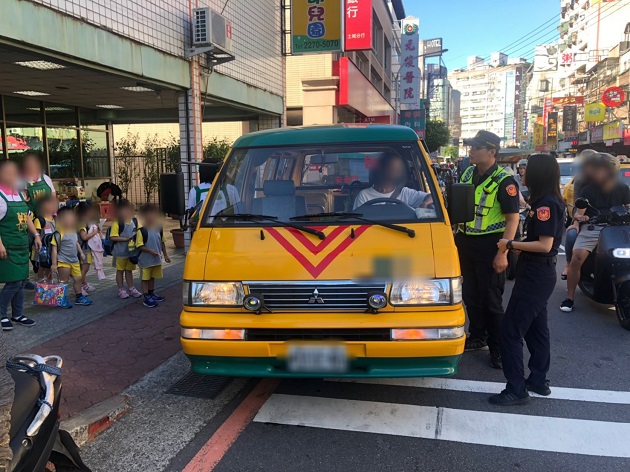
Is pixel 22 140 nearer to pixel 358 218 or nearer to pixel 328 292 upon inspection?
pixel 358 218

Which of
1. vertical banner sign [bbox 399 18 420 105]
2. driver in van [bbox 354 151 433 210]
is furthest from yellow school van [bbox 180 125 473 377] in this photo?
vertical banner sign [bbox 399 18 420 105]

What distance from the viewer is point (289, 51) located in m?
13.2

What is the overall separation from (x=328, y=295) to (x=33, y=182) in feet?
15.0

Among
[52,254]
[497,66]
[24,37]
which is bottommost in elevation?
[52,254]

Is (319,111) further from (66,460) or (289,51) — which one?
(66,460)

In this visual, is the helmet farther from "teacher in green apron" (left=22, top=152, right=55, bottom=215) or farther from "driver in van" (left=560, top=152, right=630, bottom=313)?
"teacher in green apron" (left=22, top=152, right=55, bottom=215)

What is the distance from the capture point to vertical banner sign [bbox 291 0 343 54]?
11547 millimetres

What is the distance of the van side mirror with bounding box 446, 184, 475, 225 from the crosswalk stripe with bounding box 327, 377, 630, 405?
1351 mm

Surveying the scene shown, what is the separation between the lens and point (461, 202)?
382 centimetres

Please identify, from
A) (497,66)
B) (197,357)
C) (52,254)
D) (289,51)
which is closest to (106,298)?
(52,254)

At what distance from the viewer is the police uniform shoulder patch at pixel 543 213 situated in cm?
360

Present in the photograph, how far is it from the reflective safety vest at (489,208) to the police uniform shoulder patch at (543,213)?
765 millimetres

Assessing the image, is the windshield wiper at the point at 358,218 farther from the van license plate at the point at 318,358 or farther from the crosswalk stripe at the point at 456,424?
the crosswalk stripe at the point at 456,424

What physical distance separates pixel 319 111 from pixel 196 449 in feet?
44.9
